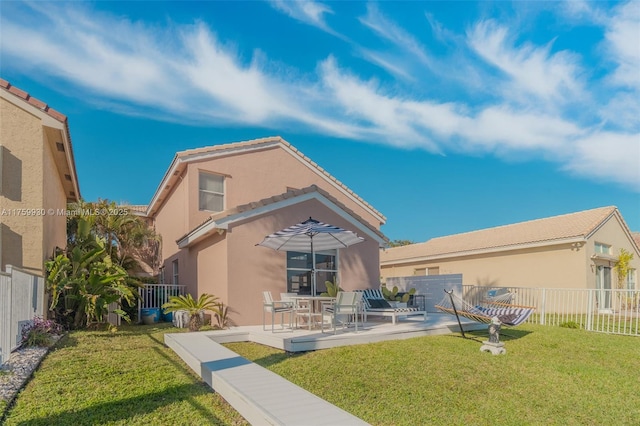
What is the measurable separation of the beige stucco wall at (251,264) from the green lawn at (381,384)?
2419 mm

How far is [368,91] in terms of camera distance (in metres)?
19.3

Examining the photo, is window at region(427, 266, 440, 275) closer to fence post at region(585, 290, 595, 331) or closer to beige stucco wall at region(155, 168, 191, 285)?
fence post at region(585, 290, 595, 331)

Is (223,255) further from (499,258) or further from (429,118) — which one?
(499,258)

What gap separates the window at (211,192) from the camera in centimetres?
1627

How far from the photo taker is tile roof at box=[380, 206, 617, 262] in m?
21.1

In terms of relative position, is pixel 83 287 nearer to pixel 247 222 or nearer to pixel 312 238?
pixel 247 222

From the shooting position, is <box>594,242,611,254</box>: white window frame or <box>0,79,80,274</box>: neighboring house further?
<box>594,242,611,254</box>: white window frame

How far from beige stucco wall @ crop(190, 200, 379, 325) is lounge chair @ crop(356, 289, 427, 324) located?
1.24 metres

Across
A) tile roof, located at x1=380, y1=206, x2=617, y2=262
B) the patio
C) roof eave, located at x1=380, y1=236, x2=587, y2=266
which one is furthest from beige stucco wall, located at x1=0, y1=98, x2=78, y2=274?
tile roof, located at x1=380, y1=206, x2=617, y2=262

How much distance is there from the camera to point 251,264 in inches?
481

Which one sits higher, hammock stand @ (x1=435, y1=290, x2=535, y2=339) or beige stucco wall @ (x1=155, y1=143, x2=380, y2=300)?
beige stucco wall @ (x1=155, y1=143, x2=380, y2=300)

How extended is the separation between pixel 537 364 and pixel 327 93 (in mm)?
15633

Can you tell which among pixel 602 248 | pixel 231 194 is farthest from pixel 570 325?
pixel 231 194

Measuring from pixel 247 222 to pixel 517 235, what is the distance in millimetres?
18330
